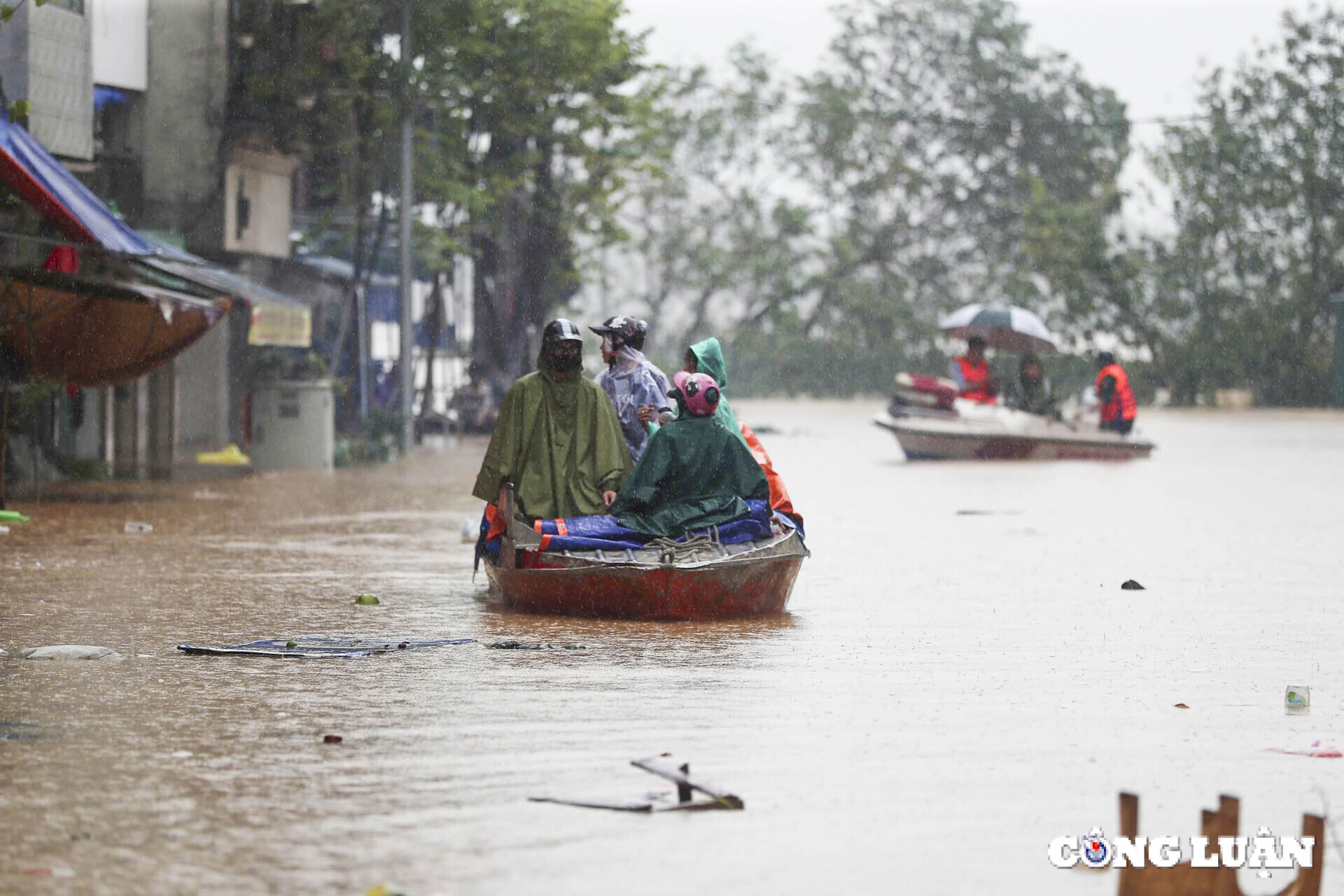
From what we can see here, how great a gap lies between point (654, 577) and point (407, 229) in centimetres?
2381

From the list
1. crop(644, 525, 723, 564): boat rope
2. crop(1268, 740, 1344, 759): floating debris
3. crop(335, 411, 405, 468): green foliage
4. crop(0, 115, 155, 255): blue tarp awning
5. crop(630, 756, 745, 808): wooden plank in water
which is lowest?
crop(335, 411, 405, 468): green foliage

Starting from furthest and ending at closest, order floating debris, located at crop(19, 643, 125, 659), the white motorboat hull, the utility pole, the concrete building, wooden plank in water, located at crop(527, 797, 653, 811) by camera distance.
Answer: the utility pole, the white motorboat hull, the concrete building, floating debris, located at crop(19, 643, 125, 659), wooden plank in water, located at crop(527, 797, 653, 811)

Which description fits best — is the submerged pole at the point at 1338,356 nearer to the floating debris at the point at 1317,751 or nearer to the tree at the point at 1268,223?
the tree at the point at 1268,223

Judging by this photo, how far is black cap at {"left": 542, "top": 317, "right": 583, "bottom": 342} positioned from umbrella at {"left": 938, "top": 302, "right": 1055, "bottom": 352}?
2244cm

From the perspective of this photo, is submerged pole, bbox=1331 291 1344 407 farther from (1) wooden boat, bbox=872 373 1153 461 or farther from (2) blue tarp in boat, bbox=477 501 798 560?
(2) blue tarp in boat, bbox=477 501 798 560

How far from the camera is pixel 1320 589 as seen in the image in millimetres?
13539

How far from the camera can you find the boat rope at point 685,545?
36.5 feet

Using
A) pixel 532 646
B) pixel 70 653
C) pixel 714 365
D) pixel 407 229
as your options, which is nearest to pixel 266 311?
pixel 407 229

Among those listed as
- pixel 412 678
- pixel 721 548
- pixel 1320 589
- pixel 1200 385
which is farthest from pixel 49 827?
pixel 1200 385

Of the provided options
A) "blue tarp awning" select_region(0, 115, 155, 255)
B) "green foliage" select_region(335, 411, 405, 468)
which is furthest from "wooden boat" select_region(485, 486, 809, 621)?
"green foliage" select_region(335, 411, 405, 468)

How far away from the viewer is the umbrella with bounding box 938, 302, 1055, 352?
34.7 meters

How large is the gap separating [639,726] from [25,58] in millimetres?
17539

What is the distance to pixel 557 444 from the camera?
38.8 feet

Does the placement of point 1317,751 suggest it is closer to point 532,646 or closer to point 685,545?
point 532,646
